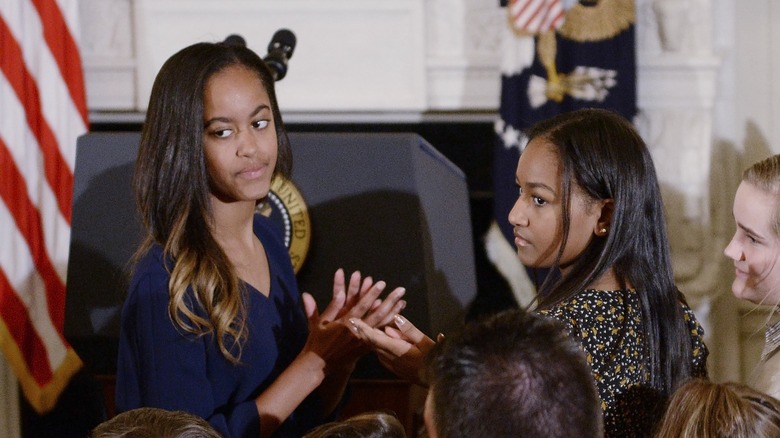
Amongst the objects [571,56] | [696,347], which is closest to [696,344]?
[696,347]

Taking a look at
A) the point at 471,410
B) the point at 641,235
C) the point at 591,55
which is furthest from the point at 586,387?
the point at 591,55

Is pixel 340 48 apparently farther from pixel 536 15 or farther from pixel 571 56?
pixel 571 56

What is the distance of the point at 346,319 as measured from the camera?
5.88 ft

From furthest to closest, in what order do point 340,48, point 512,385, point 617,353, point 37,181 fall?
point 340,48, point 37,181, point 617,353, point 512,385

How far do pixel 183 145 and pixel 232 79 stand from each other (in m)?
0.15

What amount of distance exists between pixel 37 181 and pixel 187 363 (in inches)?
84.6

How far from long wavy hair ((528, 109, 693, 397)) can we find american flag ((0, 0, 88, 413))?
2320 mm

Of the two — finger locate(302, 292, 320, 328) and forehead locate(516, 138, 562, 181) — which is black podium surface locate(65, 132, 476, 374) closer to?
finger locate(302, 292, 320, 328)

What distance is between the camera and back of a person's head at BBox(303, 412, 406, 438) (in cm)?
138

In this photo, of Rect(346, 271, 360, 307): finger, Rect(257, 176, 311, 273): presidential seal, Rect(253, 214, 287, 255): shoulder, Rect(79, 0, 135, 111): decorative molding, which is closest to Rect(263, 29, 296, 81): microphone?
Rect(257, 176, 311, 273): presidential seal

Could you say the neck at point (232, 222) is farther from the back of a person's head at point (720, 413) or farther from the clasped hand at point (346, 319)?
the back of a person's head at point (720, 413)

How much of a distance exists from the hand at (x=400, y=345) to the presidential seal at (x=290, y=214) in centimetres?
66

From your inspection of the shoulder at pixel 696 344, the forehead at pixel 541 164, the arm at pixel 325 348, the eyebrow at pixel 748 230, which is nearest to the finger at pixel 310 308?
the arm at pixel 325 348

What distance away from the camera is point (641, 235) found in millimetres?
1604
